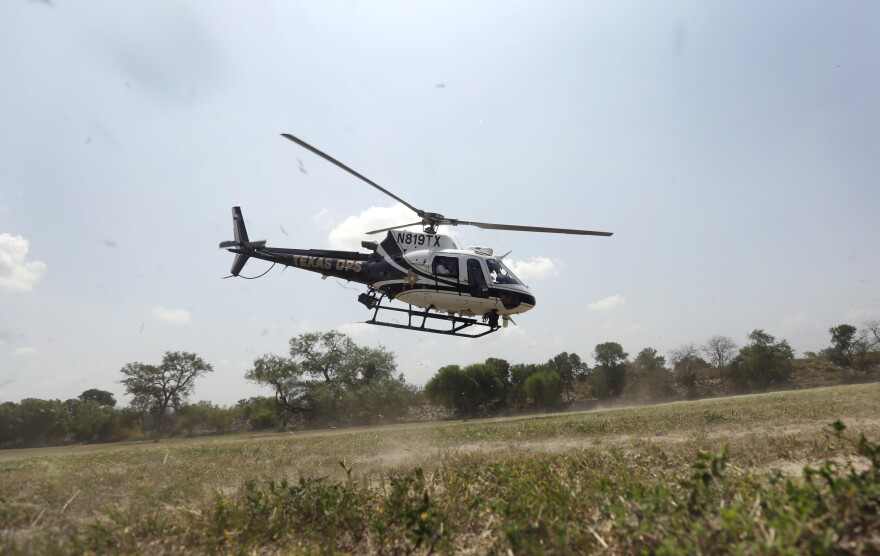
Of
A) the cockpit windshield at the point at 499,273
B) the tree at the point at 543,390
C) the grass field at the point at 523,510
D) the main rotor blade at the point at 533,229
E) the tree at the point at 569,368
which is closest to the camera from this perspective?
the grass field at the point at 523,510

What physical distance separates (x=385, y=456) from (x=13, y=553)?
7323 mm

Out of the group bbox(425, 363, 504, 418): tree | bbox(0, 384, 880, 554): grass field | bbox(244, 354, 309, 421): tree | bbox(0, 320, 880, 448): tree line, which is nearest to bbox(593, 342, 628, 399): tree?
bbox(0, 320, 880, 448): tree line

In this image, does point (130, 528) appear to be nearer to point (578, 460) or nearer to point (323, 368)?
point (578, 460)

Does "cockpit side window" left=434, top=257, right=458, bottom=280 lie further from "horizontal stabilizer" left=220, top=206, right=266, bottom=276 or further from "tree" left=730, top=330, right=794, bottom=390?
"tree" left=730, top=330, right=794, bottom=390

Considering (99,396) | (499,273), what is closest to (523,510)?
(499,273)

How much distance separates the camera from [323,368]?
61.2 metres

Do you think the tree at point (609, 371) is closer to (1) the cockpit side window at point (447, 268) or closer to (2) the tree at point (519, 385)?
(2) the tree at point (519, 385)

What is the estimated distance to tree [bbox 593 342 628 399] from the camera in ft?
206

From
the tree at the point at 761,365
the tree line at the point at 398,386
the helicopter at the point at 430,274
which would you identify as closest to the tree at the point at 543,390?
the tree line at the point at 398,386

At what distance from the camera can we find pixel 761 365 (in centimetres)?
5788

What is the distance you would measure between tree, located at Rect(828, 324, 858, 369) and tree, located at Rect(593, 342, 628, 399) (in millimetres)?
30535

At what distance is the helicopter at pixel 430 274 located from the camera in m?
18.2

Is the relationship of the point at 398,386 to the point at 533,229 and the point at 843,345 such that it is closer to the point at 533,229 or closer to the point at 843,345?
the point at 533,229

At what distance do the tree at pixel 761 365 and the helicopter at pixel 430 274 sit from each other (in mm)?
57183
